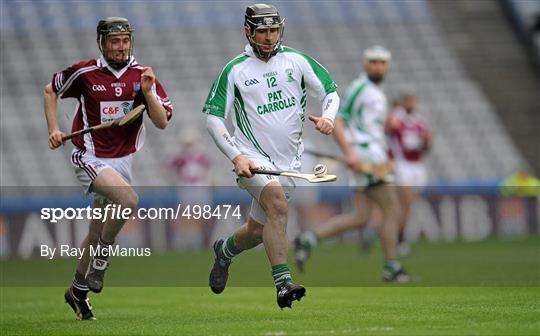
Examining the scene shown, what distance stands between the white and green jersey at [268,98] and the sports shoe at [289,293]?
3.45 ft

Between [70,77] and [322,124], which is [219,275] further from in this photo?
[70,77]

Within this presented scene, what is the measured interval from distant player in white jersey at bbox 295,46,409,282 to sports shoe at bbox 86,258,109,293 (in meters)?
4.73

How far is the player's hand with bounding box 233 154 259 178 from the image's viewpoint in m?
9.30

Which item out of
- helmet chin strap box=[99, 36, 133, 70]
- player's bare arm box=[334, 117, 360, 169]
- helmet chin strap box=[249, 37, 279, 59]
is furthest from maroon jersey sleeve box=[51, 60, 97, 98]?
player's bare arm box=[334, 117, 360, 169]

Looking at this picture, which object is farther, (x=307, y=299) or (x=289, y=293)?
(x=307, y=299)

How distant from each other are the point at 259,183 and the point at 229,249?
999mm

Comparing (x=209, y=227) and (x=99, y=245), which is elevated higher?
(x=99, y=245)

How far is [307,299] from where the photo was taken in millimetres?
11172

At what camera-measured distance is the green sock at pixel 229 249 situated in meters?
10.2

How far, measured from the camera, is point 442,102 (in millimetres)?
27641

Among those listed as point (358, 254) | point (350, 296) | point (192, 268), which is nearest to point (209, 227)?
point (358, 254)

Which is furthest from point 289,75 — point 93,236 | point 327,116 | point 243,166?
point 93,236

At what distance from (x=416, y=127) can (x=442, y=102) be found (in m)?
8.42

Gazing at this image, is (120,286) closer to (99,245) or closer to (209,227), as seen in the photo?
(99,245)
